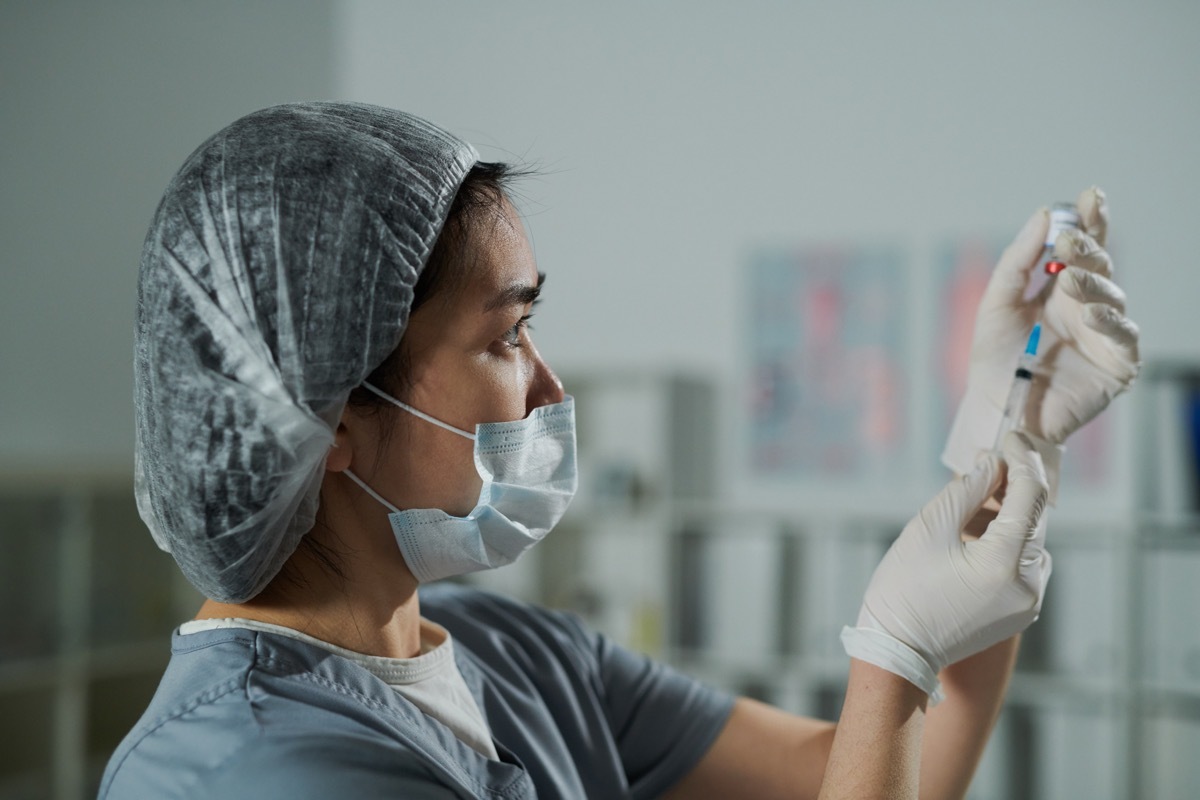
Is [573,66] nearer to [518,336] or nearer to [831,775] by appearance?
[518,336]

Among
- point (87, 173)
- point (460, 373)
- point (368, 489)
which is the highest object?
point (87, 173)

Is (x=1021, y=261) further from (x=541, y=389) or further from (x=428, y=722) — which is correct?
(x=428, y=722)

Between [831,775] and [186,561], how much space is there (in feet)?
2.03

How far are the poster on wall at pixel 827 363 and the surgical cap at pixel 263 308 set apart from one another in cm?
255

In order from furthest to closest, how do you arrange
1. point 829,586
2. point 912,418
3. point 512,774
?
point 912,418, point 829,586, point 512,774

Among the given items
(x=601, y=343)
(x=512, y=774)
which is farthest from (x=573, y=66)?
(x=512, y=774)

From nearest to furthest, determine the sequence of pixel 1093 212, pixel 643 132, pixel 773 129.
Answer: pixel 1093 212, pixel 773 129, pixel 643 132

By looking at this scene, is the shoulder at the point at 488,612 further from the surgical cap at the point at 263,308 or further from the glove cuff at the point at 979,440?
the glove cuff at the point at 979,440

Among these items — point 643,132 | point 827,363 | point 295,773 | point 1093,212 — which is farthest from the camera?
point 643,132

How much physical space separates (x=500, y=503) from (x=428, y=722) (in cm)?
22

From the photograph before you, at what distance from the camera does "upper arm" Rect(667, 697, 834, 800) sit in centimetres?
120

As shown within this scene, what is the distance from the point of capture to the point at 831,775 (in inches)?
38.6

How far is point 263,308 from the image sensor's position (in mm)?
895

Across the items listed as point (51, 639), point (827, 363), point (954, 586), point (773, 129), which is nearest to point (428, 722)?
point (954, 586)
